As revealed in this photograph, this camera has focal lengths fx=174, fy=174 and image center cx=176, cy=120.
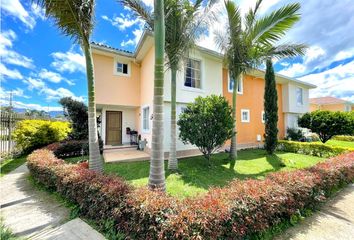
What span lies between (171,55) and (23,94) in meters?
37.5

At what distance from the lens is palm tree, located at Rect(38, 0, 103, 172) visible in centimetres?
632

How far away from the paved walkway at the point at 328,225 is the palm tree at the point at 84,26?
6339 millimetres

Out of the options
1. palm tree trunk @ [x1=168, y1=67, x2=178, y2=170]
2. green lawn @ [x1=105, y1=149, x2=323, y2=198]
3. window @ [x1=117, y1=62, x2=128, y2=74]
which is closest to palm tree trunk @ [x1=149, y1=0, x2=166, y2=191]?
green lawn @ [x1=105, y1=149, x2=323, y2=198]

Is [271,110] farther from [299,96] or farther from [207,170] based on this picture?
[299,96]

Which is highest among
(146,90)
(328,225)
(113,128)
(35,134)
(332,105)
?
(332,105)

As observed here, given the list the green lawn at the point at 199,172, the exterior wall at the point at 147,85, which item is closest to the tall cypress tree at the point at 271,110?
the green lawn at the point at 199,172

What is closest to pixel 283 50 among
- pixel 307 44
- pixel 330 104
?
pixel 307 44

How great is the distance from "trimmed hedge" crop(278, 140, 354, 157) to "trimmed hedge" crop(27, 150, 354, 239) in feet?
31.3

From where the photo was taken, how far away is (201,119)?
9.13 m

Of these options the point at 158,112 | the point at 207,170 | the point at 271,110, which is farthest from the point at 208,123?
the point at 271,110

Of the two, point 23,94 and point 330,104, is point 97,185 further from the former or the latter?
point 330,104

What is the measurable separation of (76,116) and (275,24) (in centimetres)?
1462

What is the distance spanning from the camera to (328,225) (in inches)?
183

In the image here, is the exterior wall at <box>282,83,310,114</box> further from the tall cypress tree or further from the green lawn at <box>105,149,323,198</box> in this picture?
the green lawn at <box>105,149,323,198</box>
